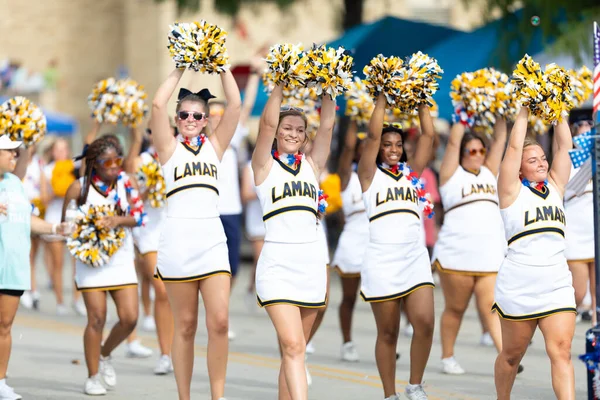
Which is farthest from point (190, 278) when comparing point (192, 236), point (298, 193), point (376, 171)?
point (376, 171)

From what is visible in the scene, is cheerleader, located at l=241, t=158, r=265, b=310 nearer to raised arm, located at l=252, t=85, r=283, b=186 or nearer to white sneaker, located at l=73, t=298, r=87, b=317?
white sneaker, located at l=73, t=298, r=87, b=317

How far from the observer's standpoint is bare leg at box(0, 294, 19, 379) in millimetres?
8227

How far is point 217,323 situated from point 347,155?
273cm

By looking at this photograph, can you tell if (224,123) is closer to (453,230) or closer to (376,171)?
(376,171)

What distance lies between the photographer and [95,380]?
8672mm

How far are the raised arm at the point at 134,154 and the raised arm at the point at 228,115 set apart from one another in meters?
2.57

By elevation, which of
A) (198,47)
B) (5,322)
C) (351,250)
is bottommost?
(5,322)

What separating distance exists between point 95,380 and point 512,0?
34.3ft

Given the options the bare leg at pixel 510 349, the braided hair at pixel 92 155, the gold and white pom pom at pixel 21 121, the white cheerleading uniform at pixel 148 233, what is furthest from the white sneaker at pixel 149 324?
the bare leg at pixel 510 349

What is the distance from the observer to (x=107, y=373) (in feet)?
29.2

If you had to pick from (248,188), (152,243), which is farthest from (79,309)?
(152,243)

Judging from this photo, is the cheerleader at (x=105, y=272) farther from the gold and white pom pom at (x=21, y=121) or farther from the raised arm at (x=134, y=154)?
the raised arm at (x=134, y=154)

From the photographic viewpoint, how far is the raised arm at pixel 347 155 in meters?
9.41

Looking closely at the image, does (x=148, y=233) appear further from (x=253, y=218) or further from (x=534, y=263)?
(x=534, y=263)
